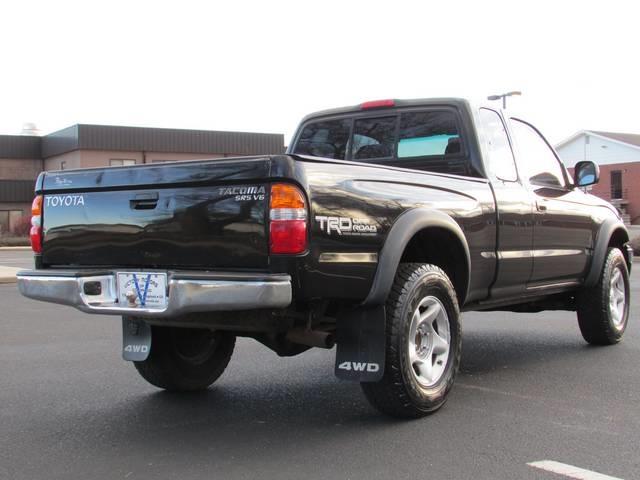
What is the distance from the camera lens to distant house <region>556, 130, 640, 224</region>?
51906 mm

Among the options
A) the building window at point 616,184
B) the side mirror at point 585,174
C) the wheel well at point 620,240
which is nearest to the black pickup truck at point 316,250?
the side mirror at point 585,174

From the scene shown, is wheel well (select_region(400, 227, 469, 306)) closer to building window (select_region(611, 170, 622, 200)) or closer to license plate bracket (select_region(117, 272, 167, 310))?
license plate bracket (select_region(117, 272, 167, 310))

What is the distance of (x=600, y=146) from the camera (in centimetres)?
5456

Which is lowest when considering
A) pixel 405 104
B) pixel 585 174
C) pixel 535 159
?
pixel 585 174

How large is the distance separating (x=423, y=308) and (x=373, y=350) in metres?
0.66

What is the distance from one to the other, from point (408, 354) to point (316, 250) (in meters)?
0.91

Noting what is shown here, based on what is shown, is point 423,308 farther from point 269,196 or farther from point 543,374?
point 543,374

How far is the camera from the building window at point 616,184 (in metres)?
53.2

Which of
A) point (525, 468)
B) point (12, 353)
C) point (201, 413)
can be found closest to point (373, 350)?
point (525, 468)

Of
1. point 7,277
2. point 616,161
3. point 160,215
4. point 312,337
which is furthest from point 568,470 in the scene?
point 616,161

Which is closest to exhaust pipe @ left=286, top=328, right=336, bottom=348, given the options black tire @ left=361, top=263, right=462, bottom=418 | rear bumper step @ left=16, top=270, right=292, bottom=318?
black tire @ left=361, top=263, right=462, bottom=418

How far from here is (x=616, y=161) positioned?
53.3 m

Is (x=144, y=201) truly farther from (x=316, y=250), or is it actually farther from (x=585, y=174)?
(x=585, y=174)

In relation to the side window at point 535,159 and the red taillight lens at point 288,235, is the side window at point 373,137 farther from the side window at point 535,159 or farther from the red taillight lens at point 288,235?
the red taillight lens at point 288,235
